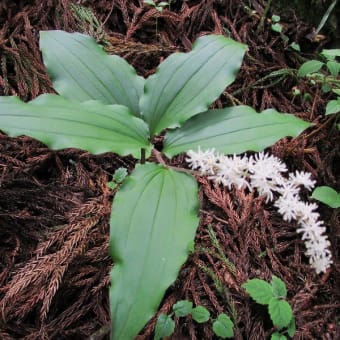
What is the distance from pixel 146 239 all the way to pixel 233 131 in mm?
628

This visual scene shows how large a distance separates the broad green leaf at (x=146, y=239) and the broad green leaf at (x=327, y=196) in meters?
0.73

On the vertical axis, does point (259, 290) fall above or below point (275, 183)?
below

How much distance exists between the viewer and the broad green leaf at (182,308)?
1.75 m

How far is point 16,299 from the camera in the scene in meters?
1.74

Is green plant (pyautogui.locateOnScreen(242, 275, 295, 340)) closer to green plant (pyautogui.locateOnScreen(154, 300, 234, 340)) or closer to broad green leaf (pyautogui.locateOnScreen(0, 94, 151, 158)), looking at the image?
green plant (pyautogui.locateOnScreen(154, 300, 234, 340))

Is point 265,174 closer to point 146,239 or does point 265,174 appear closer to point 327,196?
point 146,239

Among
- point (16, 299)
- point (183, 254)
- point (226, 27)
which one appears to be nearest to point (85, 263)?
point (16, 299)

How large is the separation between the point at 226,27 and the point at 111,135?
5.03 ft

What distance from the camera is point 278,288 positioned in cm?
186

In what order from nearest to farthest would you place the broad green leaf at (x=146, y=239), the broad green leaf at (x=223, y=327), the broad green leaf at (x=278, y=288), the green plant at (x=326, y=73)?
the broad green leaf at (x=146, y=239) → the broad green leaf at (x=223, y=327) → the broad green leaf at (x=278, y=288) → the green plant at (x=326, y=73)

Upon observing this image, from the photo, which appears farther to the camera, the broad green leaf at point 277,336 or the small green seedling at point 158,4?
the small green seedling at point 158,4

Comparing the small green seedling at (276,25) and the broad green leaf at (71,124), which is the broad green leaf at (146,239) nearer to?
the broad green leaf at (71,124)

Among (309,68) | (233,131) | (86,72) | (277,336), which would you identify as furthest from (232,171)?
(309,68)

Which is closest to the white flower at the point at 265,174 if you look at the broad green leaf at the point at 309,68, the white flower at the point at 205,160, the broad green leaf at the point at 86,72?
the white flower at the point at 205,160
